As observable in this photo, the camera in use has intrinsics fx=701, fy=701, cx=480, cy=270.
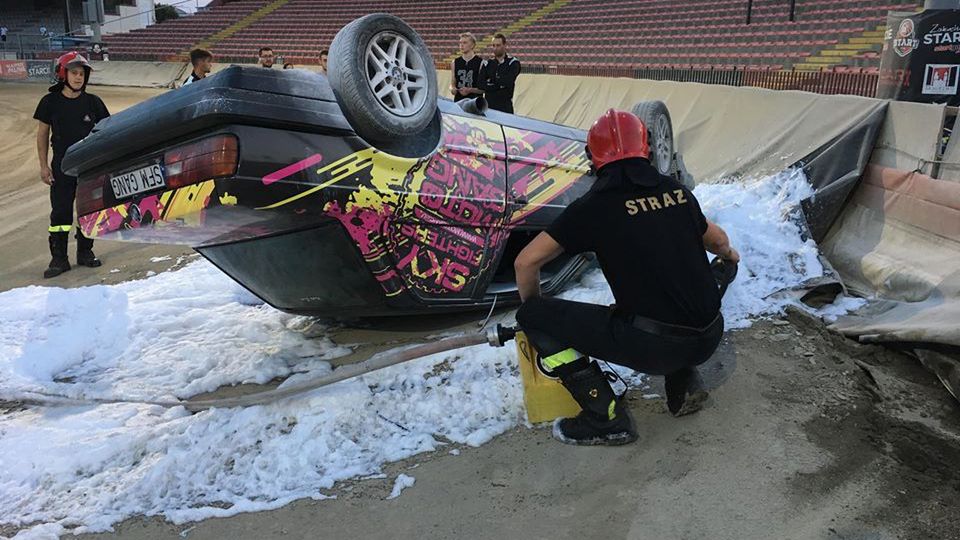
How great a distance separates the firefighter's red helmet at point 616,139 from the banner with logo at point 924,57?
543 centimetres

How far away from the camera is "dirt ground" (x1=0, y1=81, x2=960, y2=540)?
2.42 metres

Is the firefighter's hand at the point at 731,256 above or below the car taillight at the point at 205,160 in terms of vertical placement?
below

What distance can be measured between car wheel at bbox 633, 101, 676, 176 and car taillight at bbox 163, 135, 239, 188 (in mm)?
3138

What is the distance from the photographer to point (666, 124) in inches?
208

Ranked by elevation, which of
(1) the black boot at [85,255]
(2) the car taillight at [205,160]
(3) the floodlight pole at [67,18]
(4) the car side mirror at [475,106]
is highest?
(3) the floodlight pole at [67,18]

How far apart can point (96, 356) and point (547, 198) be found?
9.04 feet

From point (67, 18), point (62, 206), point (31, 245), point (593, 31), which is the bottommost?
point (31, 245)

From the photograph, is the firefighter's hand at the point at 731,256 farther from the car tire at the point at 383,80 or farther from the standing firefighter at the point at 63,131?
the standing firefighter at the point at 63,131

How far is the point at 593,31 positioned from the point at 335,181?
19.1 meters

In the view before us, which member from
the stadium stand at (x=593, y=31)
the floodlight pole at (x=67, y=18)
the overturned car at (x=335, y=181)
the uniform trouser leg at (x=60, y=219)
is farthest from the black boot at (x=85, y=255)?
the floodlight pole at (x=67, y=18)

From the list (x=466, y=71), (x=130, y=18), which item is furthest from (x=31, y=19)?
(x=466, y=71)

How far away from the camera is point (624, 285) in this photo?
2744 mm

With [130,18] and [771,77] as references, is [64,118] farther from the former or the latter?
[130,18]

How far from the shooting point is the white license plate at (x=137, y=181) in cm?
292
